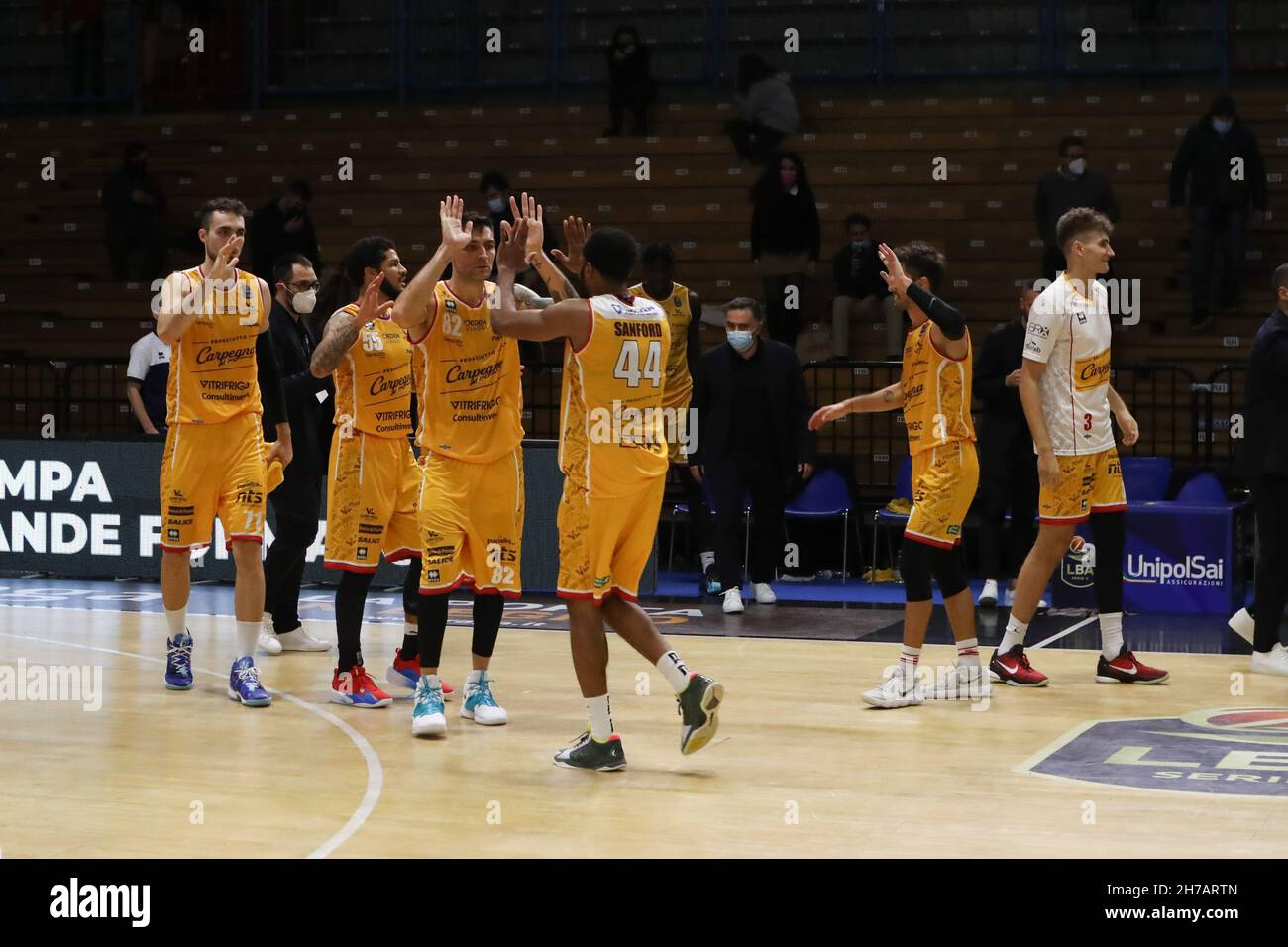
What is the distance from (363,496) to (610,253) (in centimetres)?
225

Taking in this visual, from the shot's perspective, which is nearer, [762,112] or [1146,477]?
[1146,477]

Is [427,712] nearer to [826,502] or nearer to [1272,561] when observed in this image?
[1272,561]

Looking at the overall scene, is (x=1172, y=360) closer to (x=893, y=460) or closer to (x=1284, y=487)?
Result: (x=893, y=460)

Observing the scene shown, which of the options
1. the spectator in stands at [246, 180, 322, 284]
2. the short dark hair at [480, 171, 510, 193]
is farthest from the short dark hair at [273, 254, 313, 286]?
the spectator in stands at [246, 180, 322, 284]

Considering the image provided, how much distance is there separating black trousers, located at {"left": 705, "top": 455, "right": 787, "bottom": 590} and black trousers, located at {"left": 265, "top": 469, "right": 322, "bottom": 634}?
3.05 meters

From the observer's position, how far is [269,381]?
344 inches

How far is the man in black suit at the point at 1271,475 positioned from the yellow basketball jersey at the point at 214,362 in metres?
5.03

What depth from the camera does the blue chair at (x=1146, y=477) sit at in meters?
12.7

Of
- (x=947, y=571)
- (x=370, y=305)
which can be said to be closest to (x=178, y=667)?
(x=370, y=305)

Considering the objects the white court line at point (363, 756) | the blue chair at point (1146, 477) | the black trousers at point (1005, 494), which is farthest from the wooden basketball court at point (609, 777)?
the blue chair at point (1146, 477)

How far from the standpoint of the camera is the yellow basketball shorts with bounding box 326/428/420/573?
823 cm

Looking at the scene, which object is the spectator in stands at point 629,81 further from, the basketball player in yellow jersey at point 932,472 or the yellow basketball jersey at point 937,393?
the yellow basketball jersey at point 937,393

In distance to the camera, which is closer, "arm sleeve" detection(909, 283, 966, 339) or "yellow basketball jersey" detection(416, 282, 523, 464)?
"yellow basketball jersey" detection(416, 282, 523, 464)

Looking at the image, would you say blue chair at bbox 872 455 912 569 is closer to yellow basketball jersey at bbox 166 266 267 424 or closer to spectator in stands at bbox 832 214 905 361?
spectator in stands at bbox 832 214 905 361
